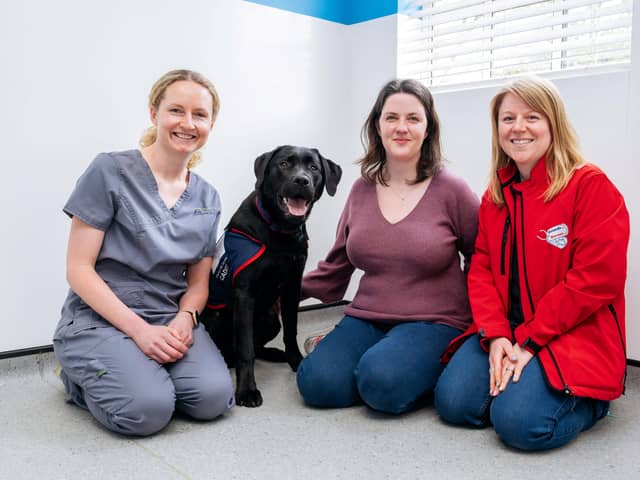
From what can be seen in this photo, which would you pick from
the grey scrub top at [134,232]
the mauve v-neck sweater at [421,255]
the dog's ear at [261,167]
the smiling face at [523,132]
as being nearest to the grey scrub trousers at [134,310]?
the grey scrub top at [134,232]

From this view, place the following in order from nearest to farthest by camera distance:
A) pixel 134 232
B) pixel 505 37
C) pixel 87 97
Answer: pixel 134 232 < pixel 87 97 < pixel 505 37

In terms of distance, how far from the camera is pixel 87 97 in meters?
2.13

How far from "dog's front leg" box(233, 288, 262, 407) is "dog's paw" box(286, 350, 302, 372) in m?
0.27

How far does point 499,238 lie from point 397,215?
33 centimetres

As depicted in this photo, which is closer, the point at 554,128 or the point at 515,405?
the point at 515,405

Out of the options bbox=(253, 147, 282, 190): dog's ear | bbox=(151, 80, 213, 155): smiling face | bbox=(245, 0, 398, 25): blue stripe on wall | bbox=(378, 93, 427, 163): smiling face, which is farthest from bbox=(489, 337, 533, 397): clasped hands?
bbox=(245, 0, 398, 25): blue stripe on wall

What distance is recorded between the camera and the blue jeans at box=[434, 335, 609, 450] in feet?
4.72

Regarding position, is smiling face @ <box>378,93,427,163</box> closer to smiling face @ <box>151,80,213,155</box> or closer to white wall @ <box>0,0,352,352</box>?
smiling face @ <box>151,80,213,155</box>

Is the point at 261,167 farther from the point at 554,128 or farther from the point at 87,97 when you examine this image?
the point at 554,128

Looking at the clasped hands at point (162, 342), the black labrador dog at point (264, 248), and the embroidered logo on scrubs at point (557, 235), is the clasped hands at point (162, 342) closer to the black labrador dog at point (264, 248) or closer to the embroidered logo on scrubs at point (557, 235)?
the black labrador dog at point (264, 248)

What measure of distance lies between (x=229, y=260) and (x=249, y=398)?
0.45 m

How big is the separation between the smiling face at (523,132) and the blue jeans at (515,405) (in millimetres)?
541

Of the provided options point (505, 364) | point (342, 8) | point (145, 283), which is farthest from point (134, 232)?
point (342, 8)

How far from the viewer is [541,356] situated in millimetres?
1527
